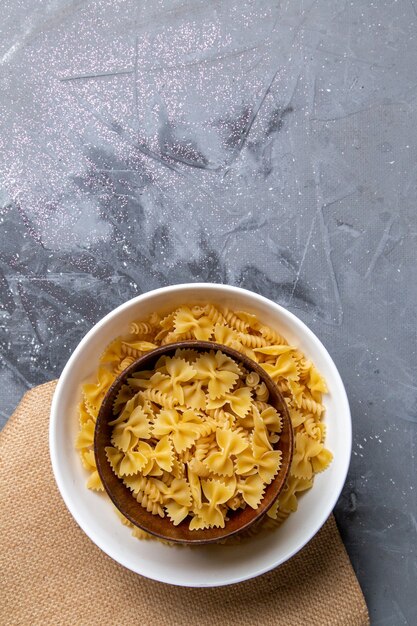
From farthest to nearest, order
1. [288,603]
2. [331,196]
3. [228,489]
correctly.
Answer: [331,196] < [288,603] < [228,489]

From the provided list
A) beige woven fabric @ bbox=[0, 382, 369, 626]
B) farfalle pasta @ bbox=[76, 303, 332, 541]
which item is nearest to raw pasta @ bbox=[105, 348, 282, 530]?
farfalle pasta @ bbox=[76, 303, 332, 541]

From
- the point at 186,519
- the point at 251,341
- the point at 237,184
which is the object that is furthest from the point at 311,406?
the point at 237,184

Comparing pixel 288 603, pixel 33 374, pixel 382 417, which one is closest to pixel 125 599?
pixel 288 603

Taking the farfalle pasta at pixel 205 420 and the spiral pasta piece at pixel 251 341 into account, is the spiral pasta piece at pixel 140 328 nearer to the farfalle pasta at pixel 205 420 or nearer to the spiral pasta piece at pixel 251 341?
the farfalle pasta at pixel 205 420

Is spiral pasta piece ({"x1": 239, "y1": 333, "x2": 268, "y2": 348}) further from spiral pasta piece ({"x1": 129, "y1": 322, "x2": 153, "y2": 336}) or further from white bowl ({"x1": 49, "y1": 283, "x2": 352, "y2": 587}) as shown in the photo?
spiral pasta piece ({"x1": 129, "y1": 322, "x2": 153, "y2": 336})

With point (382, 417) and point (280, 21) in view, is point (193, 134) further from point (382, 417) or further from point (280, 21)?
point (382, 417)
